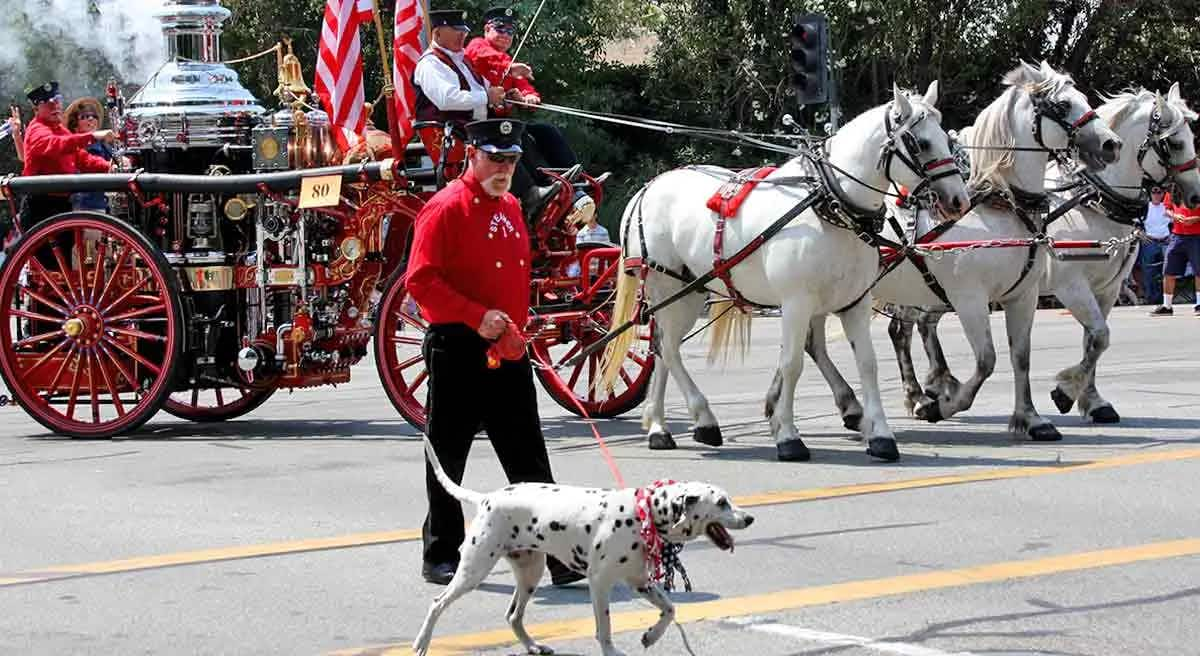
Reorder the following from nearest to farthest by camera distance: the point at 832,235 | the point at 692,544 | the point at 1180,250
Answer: the point at 692,544
the point at 832,235
the point at 1180,250

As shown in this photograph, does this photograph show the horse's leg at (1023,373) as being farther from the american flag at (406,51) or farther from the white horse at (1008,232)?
the american flag at (406,51)

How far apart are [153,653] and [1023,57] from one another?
83.7ft

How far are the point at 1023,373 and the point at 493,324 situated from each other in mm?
5524

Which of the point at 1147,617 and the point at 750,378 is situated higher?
the point at 1147,617

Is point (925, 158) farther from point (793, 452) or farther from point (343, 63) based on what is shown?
point (343, 63)

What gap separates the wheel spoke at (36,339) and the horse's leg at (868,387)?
5.44 m

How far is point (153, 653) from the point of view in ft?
22.0

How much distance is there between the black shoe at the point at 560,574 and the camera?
301 inches

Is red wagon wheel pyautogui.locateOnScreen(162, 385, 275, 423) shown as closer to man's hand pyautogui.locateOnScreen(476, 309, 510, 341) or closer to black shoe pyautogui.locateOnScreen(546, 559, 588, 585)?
black shoe pyautogui.locateOnScreen(546, 559, 588, 585)

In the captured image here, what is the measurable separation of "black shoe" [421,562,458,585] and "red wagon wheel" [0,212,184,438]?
5.32 meters

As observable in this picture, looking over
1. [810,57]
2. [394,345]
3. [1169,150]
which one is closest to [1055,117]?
[1169,150]

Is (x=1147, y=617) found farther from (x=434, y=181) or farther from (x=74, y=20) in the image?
(x=74, y=20)

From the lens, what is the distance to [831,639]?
660 cm

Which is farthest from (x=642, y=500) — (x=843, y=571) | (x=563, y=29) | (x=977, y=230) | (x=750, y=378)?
(x=563, y=29)
